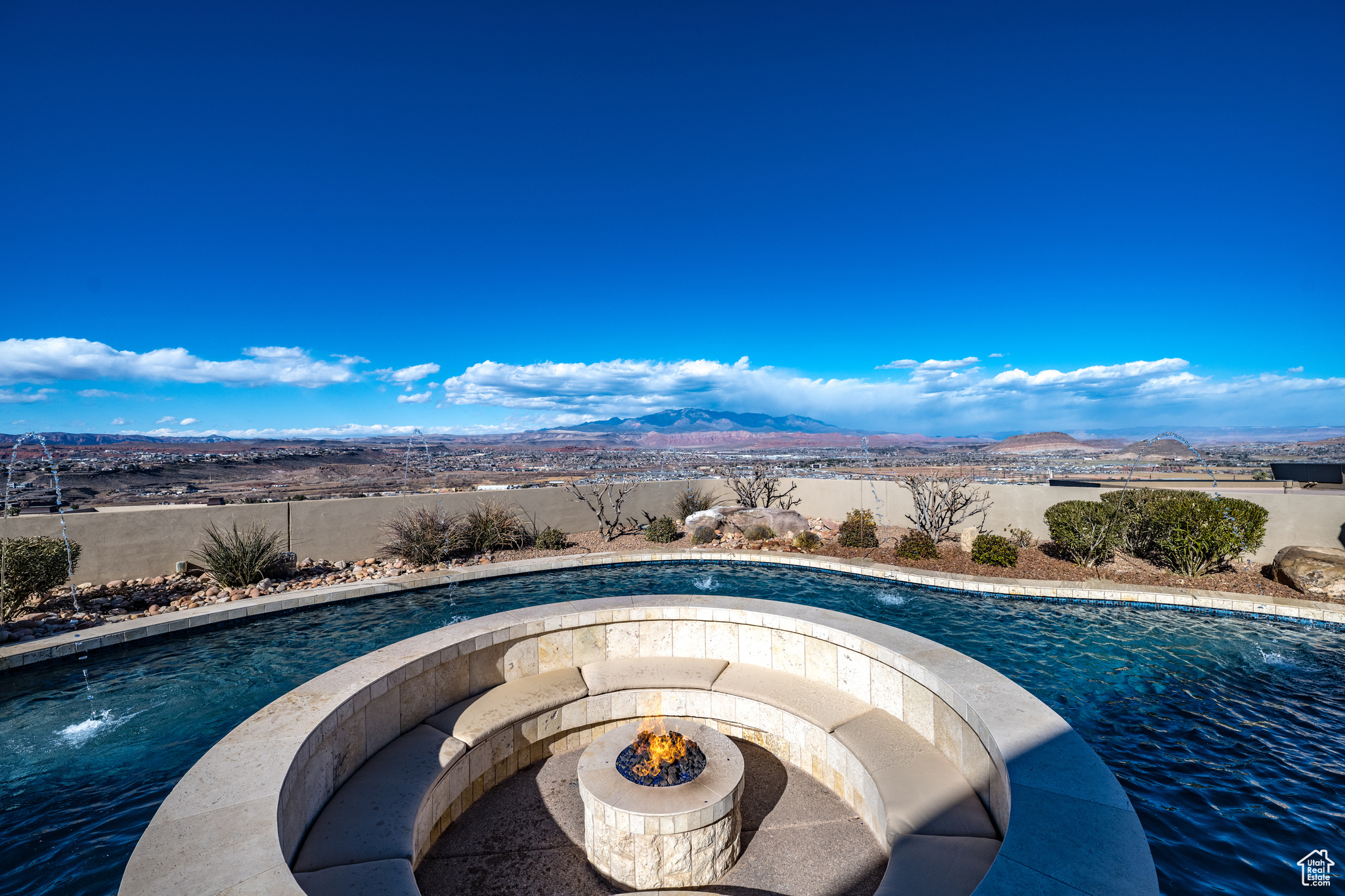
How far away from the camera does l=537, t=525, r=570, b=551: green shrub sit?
12.5 metres

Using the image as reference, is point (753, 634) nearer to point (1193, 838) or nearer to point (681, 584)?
point (1193, 838)

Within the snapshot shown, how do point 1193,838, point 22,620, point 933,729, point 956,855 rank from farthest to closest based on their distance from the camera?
point 22,620
point 933,729
point 1193,838
point 956,855

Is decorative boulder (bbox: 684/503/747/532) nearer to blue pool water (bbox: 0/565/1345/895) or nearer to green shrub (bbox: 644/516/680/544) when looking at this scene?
green shrub (bbox: 644/516/680/544)

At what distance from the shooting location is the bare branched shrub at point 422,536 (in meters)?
10.9

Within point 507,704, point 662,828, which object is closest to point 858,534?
point 507,704

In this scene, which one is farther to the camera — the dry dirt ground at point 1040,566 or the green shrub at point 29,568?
the dry dirt ground at point 1040,566

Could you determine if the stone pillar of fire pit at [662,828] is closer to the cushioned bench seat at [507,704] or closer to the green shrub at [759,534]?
the cushioned bench seat at [507,704]

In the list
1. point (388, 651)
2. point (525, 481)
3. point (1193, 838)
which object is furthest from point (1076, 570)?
point (525, 481)

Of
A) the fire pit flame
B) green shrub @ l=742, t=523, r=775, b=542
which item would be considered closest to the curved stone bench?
the fire pit flame

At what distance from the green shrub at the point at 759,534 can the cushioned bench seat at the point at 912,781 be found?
9110 mm

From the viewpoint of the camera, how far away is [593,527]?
14.8 m

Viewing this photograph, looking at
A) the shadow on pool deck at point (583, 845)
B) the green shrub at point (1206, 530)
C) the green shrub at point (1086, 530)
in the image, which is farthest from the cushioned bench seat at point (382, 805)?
the green shrub at point (1206, 530)

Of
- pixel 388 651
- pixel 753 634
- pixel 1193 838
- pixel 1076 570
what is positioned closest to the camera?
pixel 1193 838

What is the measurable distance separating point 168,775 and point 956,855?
17.6 feet
